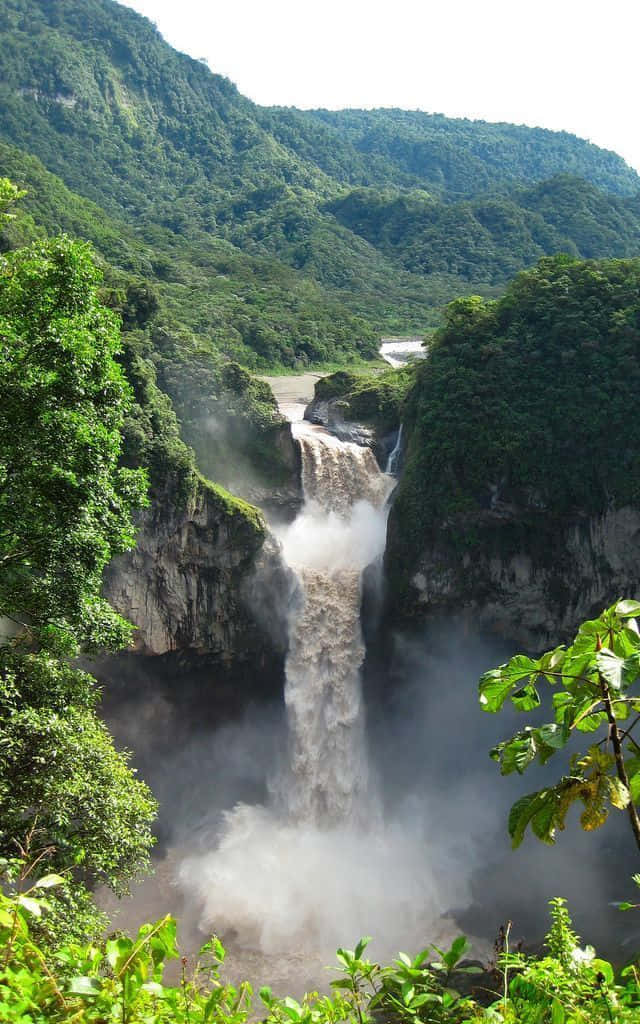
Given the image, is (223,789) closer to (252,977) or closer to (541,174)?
(252,977)

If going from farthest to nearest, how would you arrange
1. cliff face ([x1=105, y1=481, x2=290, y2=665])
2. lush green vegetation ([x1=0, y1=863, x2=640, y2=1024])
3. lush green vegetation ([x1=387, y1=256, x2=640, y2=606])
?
lush green vegetation ([x1=387, y1=256, x2=640, y2=606]) < cliff face ([x1=105, y1=481, x2=290, y2=665]) < lush green vegetation ([x1=0, y1=863, x2=640, y2=1024])

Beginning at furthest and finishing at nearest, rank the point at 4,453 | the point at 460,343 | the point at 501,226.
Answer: the point at 501,226, the point at 460,343, the point at 4,453

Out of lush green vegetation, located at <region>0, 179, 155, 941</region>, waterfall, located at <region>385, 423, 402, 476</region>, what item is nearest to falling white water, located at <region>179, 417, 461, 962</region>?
waterfall, located at <region>385, 423, 402, 476</region>

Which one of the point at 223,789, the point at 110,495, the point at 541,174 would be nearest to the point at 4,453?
the point at 110,495

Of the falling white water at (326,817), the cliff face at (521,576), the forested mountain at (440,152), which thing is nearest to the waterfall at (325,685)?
the falling white water at (326,817)

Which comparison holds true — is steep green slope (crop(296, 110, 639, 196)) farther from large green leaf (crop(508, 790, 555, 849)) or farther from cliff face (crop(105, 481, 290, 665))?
large green leaf (crop(508, 790, 555, 849))

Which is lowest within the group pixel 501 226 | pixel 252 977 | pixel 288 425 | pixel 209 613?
pixel 252 977
